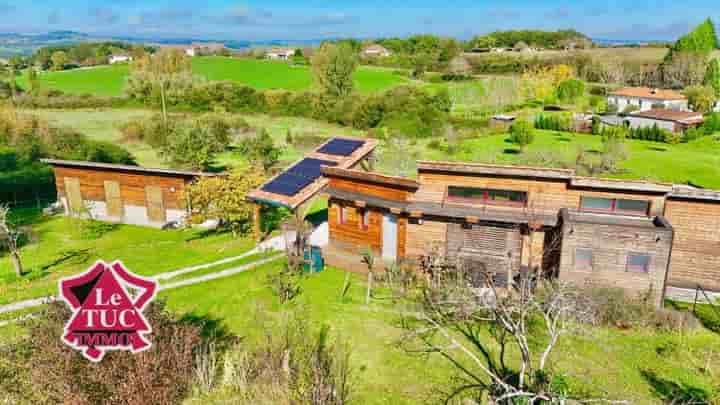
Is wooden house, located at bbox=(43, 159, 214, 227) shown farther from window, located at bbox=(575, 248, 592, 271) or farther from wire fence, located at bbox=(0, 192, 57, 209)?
window, located at bbox=(575, 248, 592, 271)

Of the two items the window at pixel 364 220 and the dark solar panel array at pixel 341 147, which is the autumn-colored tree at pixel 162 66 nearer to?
the dark solar panel array at pixel 341 147

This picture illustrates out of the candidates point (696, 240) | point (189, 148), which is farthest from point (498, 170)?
point (189, 148)

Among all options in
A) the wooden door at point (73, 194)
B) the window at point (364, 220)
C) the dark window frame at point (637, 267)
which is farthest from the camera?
the wooden door at point (73, 194)

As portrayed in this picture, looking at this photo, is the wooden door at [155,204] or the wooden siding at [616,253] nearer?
the wooden siding at [616,253]

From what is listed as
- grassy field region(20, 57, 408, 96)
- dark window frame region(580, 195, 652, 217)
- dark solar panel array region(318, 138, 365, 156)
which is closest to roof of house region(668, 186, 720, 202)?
dark window frame region(580, 195, 652, 217)

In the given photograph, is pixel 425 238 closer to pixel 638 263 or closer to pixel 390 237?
pixel 390 237

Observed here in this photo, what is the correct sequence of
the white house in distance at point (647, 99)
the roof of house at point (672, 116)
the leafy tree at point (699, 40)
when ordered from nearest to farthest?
the roof of house at point (672, 116), the white house in distance at point (647, 99), the leafy tree at point (699, 40)

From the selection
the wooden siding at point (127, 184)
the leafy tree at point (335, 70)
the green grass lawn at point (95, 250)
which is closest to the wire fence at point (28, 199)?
the green grass lawn at point (95, 250)

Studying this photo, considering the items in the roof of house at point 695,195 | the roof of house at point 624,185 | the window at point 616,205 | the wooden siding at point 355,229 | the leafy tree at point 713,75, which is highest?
the leafy tree at point 713,75
